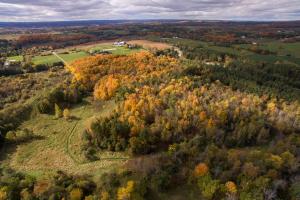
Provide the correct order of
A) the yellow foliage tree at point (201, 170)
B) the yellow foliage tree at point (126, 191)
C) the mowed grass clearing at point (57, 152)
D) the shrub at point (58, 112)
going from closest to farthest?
the yellow foliage tree at point (126, 191)
the yellow foliage tree at point (201, 170)
the mowed grass clearing at point (57, 152)
the shrub at point (58, 112)

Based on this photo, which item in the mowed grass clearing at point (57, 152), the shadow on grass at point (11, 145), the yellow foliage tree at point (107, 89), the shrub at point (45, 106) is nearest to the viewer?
the mowed grass clearing at point (57, 152)

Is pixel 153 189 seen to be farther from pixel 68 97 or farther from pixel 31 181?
pixel 68 97

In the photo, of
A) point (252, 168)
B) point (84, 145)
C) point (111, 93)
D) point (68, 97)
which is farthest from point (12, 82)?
point (252, 168)

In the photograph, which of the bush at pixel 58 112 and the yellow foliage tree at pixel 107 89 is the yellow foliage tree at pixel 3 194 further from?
the yellow foliage tree at pixel 107 89

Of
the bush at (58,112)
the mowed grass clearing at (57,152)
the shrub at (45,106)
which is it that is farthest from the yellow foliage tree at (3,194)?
the shrub at (45,106)

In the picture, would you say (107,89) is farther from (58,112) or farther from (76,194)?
(76,194)

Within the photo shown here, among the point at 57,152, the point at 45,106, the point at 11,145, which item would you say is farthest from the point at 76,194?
the point at 45,106

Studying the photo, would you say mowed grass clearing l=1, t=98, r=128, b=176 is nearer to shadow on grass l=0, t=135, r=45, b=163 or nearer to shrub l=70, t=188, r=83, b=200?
shadow on grass l=0, t=135, r=45, b=163

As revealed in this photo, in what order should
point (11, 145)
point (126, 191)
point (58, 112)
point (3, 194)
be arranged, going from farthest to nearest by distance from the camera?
point (58, 112)
point (11, 145)
point (3, 194)
point (126, 191)
